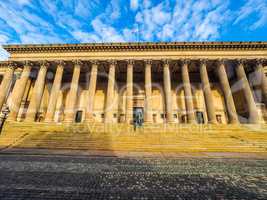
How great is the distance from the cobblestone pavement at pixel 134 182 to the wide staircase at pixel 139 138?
4.43 meters

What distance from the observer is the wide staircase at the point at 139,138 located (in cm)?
1120

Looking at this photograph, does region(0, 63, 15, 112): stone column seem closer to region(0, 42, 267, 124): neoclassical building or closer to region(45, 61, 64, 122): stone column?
region(0, 42, 267, 124): neoclassical building

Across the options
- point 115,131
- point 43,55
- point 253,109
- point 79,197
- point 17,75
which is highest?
point 43,55

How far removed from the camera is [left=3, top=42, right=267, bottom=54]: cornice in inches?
829

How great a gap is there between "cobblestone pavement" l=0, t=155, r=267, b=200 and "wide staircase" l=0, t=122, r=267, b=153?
4.43m

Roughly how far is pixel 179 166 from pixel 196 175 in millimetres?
1312

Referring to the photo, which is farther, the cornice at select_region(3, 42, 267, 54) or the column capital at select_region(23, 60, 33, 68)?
the column capital at select_region(23, 60, 33, 68)

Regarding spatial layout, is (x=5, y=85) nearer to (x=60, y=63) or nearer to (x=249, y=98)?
(x=60, y=63)

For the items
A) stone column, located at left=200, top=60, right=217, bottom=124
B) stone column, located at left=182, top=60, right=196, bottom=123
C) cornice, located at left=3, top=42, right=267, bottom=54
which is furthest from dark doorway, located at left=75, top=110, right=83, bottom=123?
stone column, located at left=200, top=60, right=217, bottom=124

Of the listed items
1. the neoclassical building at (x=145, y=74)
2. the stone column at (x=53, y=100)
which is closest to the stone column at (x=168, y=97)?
the neoclassical building at (x=145, y=74)

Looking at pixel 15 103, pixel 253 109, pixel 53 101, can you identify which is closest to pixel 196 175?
pixel 253 109

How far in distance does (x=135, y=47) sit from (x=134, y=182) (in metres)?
20.0

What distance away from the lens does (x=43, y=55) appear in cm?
2247

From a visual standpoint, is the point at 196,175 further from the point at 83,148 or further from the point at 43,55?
the point at 43,55
